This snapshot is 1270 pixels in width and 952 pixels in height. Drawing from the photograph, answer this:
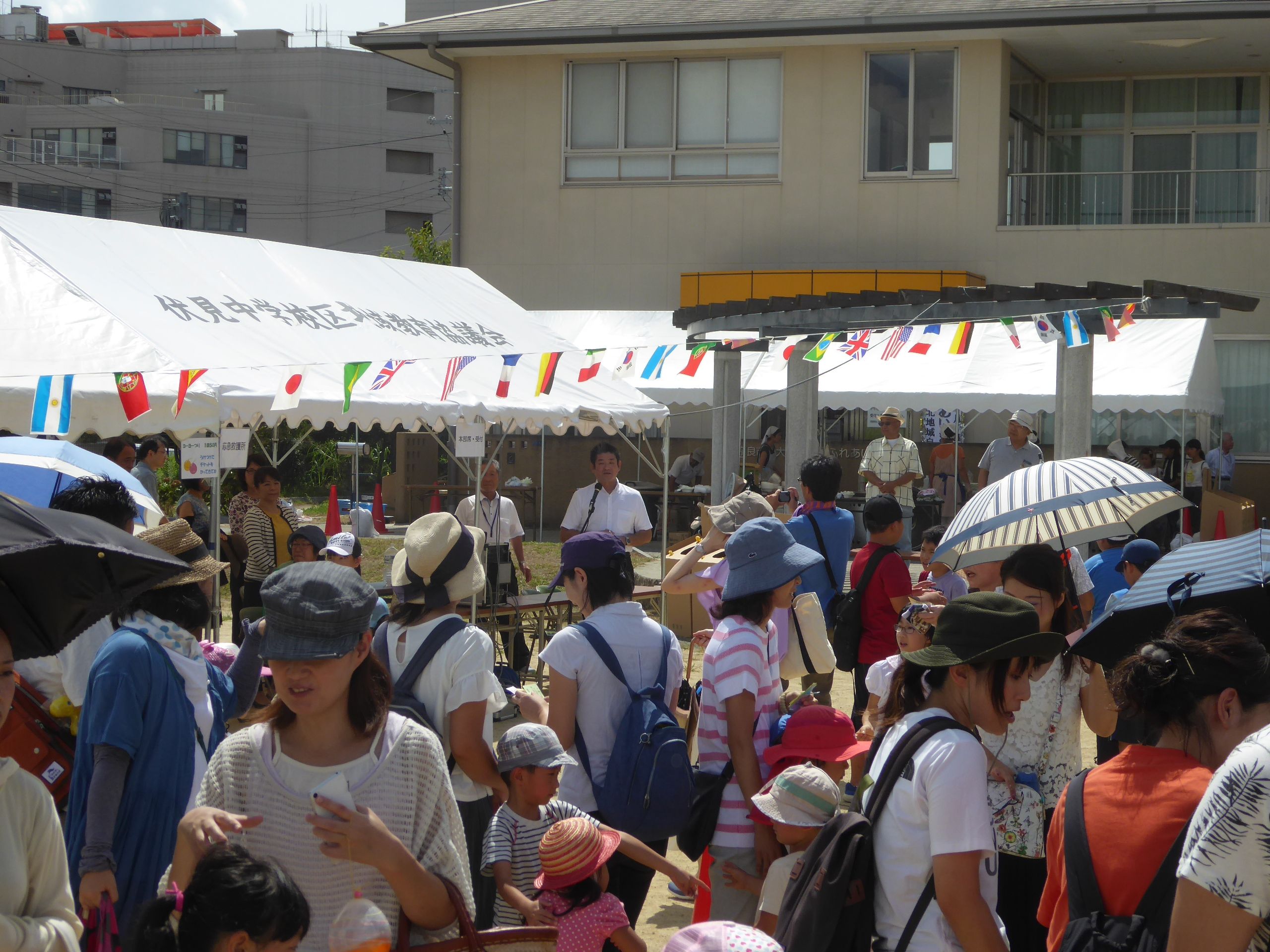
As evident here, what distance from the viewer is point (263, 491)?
8.92 metres

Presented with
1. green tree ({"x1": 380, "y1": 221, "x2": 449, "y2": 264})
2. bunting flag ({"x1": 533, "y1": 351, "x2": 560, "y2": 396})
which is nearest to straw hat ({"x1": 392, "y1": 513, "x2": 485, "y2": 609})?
bunting flag ({"x1": 533, "y1": 351, "x2": 560, "y2": 396})

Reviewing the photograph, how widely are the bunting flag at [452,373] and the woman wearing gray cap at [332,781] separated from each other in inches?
275

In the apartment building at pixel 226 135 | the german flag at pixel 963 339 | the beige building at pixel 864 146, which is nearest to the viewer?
the german flag at pixel 963 339

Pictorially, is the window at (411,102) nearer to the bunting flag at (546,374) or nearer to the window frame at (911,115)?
the window frame at (911,115)

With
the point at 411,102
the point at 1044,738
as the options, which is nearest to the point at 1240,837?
the point at 1044,738

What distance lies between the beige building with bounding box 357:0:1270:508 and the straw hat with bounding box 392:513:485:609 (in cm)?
1674

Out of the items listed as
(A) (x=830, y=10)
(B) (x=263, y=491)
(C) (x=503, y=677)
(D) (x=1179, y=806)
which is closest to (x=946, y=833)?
(D) (x=1179, y=806)

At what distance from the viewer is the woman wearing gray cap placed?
232 centimetres

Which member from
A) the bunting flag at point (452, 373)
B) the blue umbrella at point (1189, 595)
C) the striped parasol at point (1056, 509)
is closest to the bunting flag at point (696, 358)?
the bunting flag at point (452, 373)

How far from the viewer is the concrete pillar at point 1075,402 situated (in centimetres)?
1070

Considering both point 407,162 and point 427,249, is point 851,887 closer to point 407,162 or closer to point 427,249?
point 427,249

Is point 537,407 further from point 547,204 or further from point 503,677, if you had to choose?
point 547,204

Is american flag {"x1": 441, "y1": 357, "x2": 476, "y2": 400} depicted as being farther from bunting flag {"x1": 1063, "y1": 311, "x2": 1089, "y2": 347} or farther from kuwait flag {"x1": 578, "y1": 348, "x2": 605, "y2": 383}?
bunting flag {"x1": 1063, "y1": 311, "x2": 1089, "y2": 347}

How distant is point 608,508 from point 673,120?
504 inches
